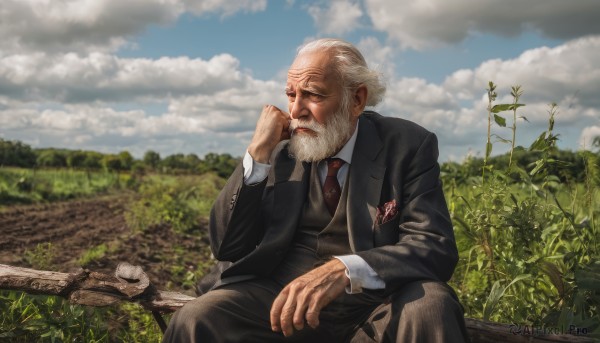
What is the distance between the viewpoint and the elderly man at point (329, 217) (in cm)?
261

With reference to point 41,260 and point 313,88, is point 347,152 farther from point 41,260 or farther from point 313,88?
point 41,260

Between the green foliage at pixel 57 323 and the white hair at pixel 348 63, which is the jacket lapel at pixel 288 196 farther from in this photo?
the green foliage at pixel 57 323

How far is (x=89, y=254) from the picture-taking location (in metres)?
6.22

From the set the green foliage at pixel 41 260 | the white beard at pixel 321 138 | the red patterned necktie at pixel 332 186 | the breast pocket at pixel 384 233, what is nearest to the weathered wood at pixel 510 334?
the breast pocket at pixel 384 233

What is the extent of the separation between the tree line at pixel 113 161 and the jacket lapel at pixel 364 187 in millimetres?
14663

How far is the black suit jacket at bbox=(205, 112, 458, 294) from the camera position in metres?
2.78

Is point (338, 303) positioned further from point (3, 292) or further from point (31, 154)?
point (31, 154)

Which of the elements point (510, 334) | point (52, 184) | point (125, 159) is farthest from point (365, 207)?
point (125, 159)

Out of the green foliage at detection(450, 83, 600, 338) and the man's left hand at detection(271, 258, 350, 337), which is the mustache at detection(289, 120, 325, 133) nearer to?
the man's left hand at detection(271, 258, 350, 337)

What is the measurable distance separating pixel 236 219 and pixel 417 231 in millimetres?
849

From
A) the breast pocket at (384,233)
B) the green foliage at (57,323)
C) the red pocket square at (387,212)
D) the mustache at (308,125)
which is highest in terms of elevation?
the mustache at (308,125)

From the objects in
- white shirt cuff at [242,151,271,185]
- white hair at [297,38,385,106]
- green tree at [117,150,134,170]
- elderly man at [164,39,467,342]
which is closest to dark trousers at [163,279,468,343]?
elderly man at [164,39,467,342]

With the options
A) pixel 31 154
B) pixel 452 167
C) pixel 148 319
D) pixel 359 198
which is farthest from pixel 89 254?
pixel 31 154

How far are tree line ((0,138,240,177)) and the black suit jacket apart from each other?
14.6 metres
